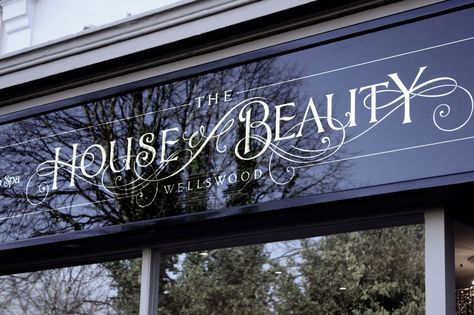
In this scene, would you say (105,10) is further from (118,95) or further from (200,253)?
(200,253)

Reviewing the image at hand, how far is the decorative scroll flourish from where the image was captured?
5.83m

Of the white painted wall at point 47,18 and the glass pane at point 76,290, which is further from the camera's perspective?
the white painted wall at point 47,18

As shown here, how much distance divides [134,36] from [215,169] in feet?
3.74

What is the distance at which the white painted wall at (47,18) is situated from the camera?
8.06 m

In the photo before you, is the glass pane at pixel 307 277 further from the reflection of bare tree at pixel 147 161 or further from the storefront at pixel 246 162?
the reflection of bare tree at pixel 147 161

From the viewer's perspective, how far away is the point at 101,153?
727 cm

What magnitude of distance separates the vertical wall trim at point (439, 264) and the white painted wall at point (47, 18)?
3245mm

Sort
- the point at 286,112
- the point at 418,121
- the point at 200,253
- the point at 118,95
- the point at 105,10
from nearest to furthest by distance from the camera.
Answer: the point at 418,121 → the point at 286,112 → the point at 200,253 → the point at 118,95 → the point at 105,10

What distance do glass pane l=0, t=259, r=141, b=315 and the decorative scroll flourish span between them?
0.54 metres

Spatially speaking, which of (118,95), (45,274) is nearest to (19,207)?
(45,274)

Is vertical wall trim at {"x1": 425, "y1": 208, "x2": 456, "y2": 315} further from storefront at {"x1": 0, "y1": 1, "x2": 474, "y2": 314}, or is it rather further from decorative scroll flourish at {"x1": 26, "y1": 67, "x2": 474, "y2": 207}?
decorative scroll flourish at {"x1": 26, "y1": 67, "x2": 474, "y2": 207}

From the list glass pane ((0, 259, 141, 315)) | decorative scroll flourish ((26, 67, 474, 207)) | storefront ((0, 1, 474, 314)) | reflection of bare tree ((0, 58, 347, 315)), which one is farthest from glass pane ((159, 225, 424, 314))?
Answer: decorative scroll flourish ((26, 67, 474, 207))

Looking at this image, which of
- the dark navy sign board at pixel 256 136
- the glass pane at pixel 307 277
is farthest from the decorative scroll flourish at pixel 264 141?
the glass pane at pixel 307 277

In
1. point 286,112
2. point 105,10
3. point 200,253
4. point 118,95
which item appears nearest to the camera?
point 286,112
